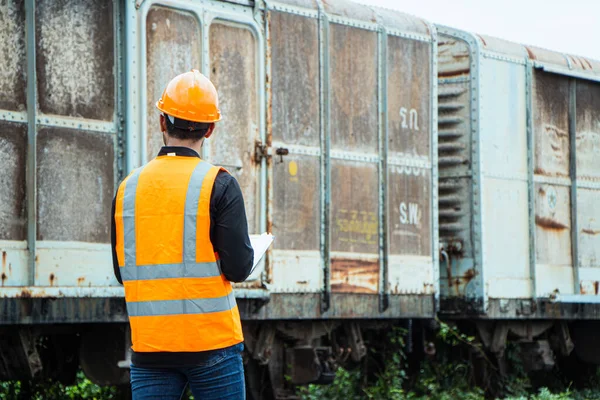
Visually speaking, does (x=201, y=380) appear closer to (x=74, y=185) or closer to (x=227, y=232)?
(x=227, y=232)

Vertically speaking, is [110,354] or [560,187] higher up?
[560,187]

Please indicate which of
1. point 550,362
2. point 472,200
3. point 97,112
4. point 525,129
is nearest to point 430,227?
point 472,200

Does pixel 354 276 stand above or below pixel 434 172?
below

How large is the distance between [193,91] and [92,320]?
367 centimetres

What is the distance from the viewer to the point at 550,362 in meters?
11.6

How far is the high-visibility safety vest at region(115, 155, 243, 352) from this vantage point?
11.3 feet

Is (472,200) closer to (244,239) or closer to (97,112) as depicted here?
(97,112)

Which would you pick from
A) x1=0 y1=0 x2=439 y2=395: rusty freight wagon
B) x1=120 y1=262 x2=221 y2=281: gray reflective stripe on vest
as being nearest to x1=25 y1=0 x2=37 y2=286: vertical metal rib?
x1=0 y1=0 x2=439 y2=395: rusty freight wagon

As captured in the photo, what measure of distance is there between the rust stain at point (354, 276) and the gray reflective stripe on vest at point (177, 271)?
5.39m

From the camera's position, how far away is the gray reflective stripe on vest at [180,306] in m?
3.43

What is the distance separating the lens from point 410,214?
9.63m

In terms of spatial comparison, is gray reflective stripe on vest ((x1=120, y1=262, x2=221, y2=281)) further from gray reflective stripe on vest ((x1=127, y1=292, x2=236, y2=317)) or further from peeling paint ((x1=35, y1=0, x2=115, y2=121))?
peeling paint ((x1=35, y1=0, x2=115, y2=121))

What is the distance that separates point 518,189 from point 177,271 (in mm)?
7920

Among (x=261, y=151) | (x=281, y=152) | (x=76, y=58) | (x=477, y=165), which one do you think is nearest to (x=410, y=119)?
(x=477, y=165)
